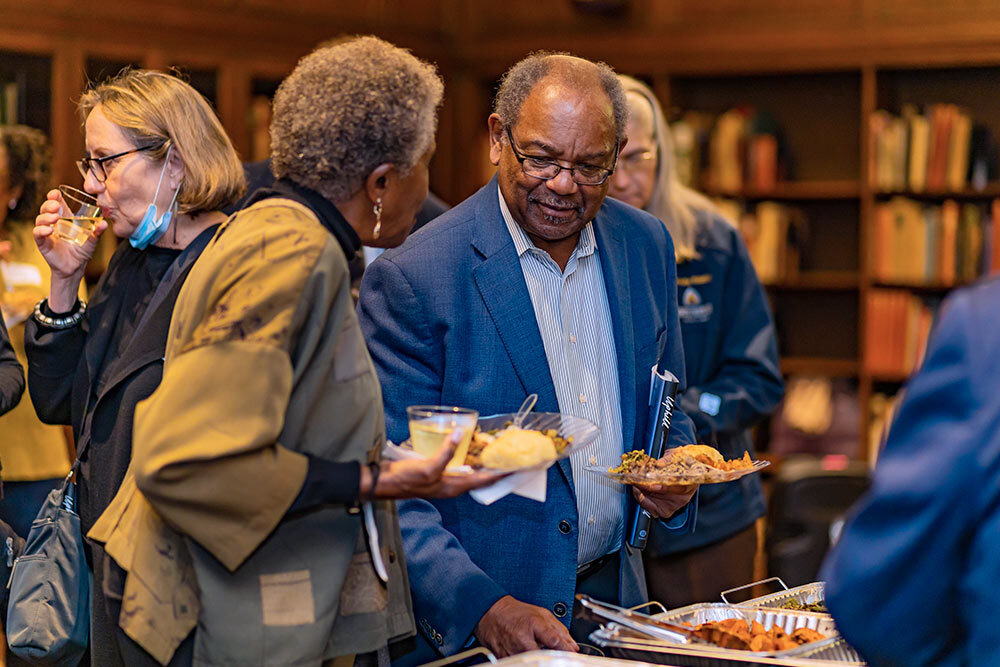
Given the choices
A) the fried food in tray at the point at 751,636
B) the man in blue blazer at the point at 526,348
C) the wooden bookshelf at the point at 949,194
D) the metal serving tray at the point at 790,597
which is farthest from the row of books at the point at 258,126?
the fried food in tray at the point at 751,636

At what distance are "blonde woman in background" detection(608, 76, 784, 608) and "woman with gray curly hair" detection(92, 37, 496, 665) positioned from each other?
1422mm

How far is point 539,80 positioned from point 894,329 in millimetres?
3684

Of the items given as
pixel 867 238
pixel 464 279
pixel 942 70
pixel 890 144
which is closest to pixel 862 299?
pixel 867 238

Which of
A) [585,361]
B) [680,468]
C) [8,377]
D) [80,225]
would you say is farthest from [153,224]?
[680,468]

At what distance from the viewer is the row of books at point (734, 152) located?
555cm

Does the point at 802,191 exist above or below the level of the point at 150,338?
above

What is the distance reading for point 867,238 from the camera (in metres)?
5.29

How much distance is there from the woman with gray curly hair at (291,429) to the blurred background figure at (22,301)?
148 cm

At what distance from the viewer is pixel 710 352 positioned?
317cm

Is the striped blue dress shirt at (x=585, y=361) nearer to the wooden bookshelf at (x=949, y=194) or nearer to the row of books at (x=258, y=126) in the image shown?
the row of books at (x=258, y=126)

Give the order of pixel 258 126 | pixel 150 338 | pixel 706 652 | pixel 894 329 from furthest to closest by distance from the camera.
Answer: pixel 894 329 < pixel 258 126 < pixel 150 338 < pixel 706 652

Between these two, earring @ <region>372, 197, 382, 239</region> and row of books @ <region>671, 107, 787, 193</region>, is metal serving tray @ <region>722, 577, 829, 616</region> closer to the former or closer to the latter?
earring @ <region>372, 197, 382, 239</region>

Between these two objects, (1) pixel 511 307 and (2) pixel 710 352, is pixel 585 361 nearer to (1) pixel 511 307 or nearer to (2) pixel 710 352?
(1) pixel 511 307

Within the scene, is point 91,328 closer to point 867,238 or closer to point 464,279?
point 464,279
